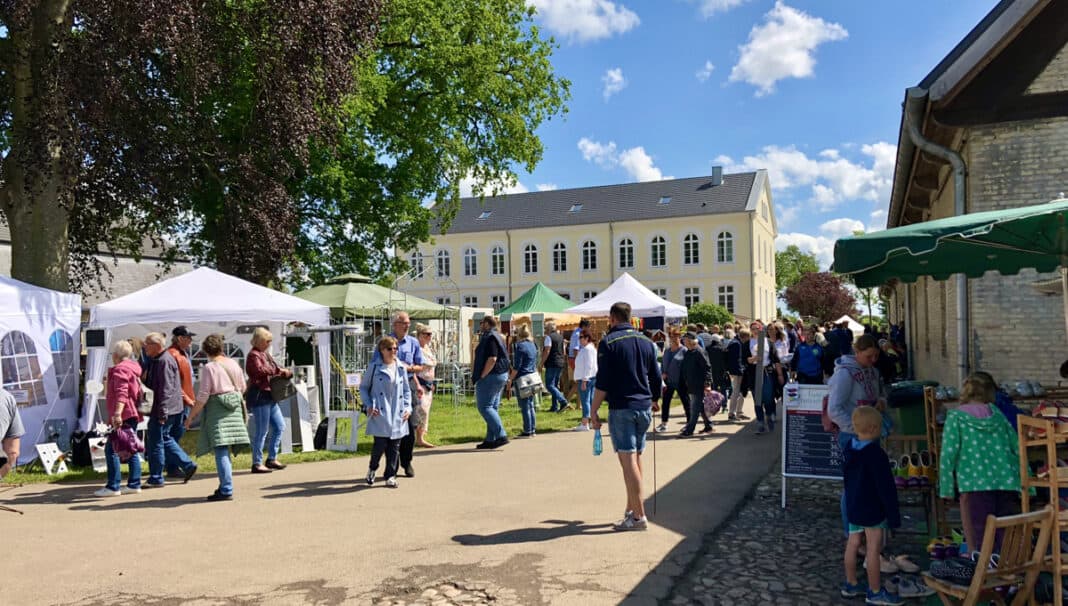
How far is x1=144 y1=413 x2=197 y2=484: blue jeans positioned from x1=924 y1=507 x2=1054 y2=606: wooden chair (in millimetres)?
7730

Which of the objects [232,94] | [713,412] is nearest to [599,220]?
[232,94]

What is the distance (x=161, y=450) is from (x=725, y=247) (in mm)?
45291

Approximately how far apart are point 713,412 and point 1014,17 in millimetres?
6368

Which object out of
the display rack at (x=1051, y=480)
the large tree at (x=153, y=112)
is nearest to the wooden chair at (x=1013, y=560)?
the display rack at (x=1051, y=480)

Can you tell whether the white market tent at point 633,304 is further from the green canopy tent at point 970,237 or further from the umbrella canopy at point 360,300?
the green canopy tent at point 970,237

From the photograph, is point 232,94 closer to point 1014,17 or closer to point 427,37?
point 427,37

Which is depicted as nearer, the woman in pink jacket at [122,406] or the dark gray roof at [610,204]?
the woman in pink jacket at [122,406]

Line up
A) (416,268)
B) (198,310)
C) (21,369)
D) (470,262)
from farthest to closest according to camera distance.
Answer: (470,262) → (416,268) → (198,310) → (21,369)

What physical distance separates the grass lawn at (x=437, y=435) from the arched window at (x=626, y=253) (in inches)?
1387

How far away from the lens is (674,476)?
9.02m

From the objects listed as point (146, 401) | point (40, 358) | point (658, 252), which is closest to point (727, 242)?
point (658, 252)

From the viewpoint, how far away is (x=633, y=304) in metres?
22.6

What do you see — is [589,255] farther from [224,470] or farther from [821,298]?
[224,470]

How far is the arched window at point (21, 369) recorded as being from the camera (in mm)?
10289
